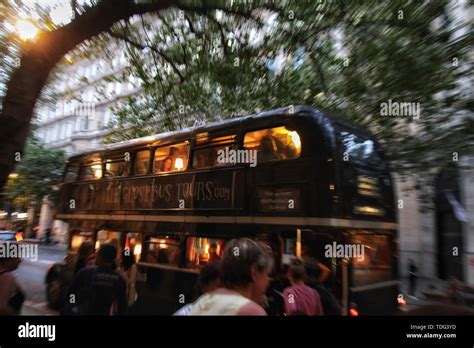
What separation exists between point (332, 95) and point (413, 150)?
2.38 m

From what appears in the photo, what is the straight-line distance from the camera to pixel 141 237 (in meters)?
7.34

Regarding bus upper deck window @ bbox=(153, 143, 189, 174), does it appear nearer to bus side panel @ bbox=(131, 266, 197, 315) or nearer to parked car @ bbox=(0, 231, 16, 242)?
bus side panel @ bbox=(131, 266, 197, 315)

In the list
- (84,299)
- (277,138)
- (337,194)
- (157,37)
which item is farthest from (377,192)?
(157,37)

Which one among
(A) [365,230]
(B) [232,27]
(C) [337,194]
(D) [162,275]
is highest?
(B) [232,27]

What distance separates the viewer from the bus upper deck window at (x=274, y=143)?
5.52 metres

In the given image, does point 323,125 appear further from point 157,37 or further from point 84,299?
point 157,37

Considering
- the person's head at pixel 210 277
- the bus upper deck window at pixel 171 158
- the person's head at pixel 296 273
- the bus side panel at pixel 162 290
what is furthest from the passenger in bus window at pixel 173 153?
the person's head at pixel 210 277

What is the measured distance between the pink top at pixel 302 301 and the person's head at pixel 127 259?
4322 mm

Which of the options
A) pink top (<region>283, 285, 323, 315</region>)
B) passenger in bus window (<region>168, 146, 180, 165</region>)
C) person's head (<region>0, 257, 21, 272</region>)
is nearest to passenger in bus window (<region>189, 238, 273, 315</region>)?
pink top (<region>283, 285, 323, 315</region>)

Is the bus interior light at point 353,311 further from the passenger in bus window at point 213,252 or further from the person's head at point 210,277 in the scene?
the person's head at point 210,277

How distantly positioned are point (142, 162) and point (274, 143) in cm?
326

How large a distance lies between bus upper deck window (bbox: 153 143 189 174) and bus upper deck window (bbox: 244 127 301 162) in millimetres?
1426

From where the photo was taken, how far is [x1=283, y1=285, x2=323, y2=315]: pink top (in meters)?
4.01

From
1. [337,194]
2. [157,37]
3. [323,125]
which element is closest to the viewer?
[337,194]
